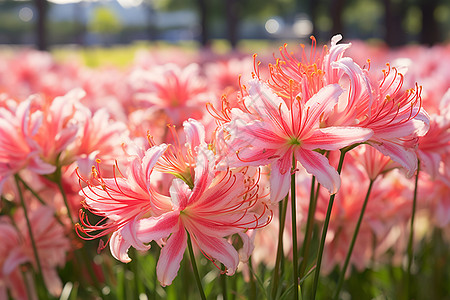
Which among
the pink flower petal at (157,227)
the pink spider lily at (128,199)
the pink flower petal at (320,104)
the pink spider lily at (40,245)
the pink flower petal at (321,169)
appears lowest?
the pink spider lily at (40,245)

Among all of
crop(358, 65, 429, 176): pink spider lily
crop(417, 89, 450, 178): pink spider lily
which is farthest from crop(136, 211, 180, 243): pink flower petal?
crop(417, 89, 450, 178): pink spider lily

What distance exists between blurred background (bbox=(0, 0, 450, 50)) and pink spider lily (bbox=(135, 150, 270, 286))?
12.3m

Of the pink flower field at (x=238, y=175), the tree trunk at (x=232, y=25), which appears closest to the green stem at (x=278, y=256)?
the pink flower field at (x=238, y=175)

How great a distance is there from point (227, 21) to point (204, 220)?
19.3m

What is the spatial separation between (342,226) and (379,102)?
3.32 ft

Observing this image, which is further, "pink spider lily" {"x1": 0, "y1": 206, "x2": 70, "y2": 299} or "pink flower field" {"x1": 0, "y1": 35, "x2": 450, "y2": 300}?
"pink spider lily" {"x1": 0, "y1": 206, "x2": 70, "y2": 299}

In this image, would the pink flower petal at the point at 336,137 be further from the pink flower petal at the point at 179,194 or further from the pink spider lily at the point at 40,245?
the pink spider lily at the point at 40,245

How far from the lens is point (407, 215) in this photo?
262 centimetres

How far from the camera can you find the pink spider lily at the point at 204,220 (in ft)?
4.43

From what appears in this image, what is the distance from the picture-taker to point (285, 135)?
54.4 inches

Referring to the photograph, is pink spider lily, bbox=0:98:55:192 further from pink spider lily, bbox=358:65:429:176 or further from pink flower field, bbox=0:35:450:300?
pink spider lily, bbox=358:65:429:176

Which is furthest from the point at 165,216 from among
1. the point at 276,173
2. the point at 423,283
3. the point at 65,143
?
the point at 423,283

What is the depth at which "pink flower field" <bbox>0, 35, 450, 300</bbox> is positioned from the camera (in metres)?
1.36

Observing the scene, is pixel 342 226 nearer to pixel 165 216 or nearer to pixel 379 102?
pixel 379 102
